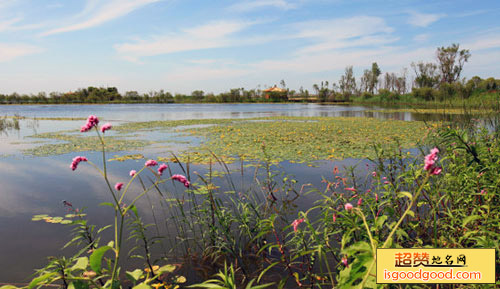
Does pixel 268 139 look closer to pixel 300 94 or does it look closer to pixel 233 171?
pixel 233 171

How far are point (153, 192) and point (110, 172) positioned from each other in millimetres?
1730

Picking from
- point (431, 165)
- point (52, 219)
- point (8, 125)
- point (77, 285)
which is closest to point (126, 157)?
point (52, 219)

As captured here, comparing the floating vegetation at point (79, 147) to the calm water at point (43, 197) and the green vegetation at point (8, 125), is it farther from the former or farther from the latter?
the green vegetation at point (8, 125)

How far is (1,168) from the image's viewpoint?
599cm

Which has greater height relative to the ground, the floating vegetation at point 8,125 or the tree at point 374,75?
the tree at point 374,75

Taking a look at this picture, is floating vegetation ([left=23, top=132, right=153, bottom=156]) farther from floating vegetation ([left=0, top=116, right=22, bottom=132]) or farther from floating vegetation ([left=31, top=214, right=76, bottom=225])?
floating vegetation ([left=0, top=116, right=22, bottom=132])

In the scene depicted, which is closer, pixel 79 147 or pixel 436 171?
pixel 436 171

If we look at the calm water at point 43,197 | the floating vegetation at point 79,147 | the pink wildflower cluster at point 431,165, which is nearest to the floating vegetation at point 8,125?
the floating vegetation at point 79,147

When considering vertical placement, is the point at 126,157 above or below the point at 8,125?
below

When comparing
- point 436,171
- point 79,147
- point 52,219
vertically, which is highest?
point 436,171

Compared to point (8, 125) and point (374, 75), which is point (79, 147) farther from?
point (374, 75)

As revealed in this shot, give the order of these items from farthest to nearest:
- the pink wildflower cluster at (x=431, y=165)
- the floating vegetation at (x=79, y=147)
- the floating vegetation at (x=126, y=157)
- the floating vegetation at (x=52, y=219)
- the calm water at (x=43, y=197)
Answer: the floating vegetation at (x=79, y=147) < the floating vegetation at (x=126, y=157) < the floating vegetation at (x=52, y=219) < the calm water at (x=43, y=197) < the pink wildflower cluster at (x=431, y=165)

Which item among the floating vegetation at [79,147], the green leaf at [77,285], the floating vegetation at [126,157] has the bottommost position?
the floating vegetation at [126,157]

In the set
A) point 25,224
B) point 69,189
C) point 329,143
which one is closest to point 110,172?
point 69,189
